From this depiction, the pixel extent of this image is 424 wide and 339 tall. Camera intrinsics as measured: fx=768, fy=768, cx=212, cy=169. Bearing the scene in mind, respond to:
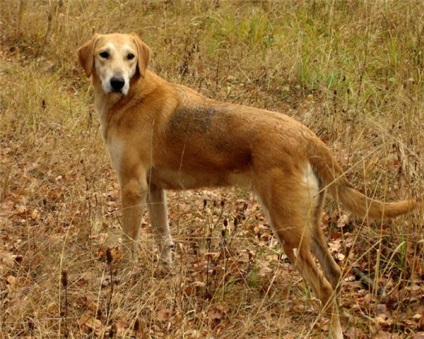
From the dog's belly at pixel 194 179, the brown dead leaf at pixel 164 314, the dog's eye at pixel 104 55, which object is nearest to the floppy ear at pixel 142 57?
the dog's eye at pixel 104 55

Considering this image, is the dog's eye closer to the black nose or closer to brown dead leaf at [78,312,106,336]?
the black nose

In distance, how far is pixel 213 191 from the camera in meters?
7.09

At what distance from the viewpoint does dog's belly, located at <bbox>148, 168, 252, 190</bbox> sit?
506 cm

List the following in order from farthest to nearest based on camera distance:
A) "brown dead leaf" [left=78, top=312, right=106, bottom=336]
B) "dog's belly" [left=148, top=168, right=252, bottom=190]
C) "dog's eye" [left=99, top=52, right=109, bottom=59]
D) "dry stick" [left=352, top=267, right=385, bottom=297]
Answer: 1. "dog's eye" [left=99, top=52, right=109, bottom=59]
2. "dry stick" [left=352, top=267, right=385, bottom=297]
3. "dog's belly" [left=148, top=168, right=252, bottom=190]
4. "brown dead leaf" [left=78, top=312, right=106, bottom=336]

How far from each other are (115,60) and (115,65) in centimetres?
4

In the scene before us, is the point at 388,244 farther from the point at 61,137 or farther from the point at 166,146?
the point at 61,137

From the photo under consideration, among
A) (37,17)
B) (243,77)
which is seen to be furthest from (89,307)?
(37,17)

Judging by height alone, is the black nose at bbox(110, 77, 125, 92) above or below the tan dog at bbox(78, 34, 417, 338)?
above

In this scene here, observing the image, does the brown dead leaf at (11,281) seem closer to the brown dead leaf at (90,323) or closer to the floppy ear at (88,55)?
the brown dead leaf at (90,323)

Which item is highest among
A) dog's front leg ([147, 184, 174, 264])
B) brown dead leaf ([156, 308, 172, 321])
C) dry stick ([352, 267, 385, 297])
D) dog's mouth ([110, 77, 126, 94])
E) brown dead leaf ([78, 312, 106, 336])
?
dog's mouth ([110, 77, 126, 94])

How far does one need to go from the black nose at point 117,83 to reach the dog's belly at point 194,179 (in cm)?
64

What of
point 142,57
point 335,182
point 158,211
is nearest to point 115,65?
point 142,57

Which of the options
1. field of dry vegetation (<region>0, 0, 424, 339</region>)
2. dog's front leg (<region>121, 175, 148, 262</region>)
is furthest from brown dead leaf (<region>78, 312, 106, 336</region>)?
dog's front leg (<region>121, 175, 148, 262</region>)

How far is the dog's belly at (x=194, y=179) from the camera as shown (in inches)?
199
